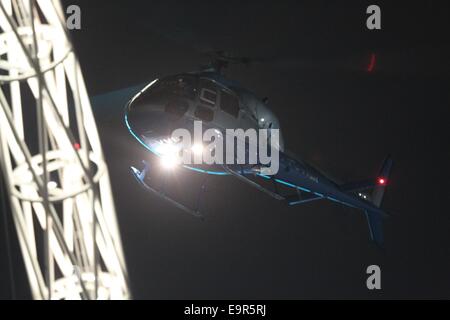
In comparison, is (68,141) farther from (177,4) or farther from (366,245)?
(366,245)

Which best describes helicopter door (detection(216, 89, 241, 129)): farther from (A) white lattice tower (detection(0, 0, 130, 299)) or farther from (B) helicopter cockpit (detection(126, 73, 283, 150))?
(A) white lattice tower (detection(0, 0, 130, 299))

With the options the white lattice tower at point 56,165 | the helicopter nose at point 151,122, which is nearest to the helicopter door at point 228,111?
the helicopter nose at point 151,122

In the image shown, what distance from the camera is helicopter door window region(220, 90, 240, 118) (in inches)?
564

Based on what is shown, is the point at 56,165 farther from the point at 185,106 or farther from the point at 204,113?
the point at 204,113

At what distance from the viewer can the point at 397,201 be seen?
63.9 ft

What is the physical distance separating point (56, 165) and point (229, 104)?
315 cm

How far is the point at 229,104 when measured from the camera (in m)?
14.4

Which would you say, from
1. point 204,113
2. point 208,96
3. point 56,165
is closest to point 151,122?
point 204,113

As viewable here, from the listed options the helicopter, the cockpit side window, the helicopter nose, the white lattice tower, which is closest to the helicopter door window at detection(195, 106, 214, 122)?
the helicopter

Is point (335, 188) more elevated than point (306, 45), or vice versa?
point (306, 45)

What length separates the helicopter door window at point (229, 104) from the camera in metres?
14.3

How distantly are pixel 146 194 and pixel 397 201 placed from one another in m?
5.49

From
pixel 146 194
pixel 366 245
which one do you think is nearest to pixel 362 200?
pixel 366 245
